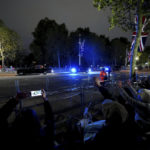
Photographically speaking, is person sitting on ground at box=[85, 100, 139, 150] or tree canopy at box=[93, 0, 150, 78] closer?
person sitting on ground at box=[85, 100, 139, 150]

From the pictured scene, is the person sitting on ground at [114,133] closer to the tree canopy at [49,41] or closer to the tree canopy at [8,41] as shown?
the tree canopy at [8,41]

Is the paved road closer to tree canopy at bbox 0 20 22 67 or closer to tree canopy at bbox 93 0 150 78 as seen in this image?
A: tree canopy at bbox 93 0 150 78

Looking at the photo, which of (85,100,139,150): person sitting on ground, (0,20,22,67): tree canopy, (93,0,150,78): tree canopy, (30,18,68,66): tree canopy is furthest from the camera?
(30,18,68,66): tree canopy

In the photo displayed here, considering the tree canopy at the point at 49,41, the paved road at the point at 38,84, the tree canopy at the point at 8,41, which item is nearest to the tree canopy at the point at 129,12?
the paved road at the point at 38,84

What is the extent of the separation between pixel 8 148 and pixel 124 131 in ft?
8.09

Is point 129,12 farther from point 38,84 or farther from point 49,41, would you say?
point 49,41

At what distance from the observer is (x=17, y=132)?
7.04 ft

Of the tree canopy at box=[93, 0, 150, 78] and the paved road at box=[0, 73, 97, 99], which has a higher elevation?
the tree canopy at box=[93, 0, 150, 78]

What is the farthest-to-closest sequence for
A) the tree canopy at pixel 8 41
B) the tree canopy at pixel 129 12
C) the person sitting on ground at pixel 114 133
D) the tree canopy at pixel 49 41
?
the tree canopy at pixel 49 41 → the tree canopy at pixel 8 41 → the tree canopy at pixel 129 12 → the person sitting on ground at pixel 114 133

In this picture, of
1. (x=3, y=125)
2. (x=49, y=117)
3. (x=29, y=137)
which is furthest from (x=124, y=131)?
(x=3, y=125)

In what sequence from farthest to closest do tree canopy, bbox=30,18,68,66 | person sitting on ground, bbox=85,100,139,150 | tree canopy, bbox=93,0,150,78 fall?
tree canopy, bbox=30,18,68,66 → tree canopy, bbox=93,0,150,78 → person sitting on ground, bbox=85,100,139,150

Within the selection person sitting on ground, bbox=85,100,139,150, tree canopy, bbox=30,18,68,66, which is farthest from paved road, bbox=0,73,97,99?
tree canopy, bbox=30,18,68,66

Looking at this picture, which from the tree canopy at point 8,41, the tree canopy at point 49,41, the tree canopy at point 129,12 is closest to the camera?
the tree canopy at point 129,12

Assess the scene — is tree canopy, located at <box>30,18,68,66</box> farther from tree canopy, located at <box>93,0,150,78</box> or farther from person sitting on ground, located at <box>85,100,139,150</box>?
person sitting on ground, located at <box>85,100,139,150</box>
